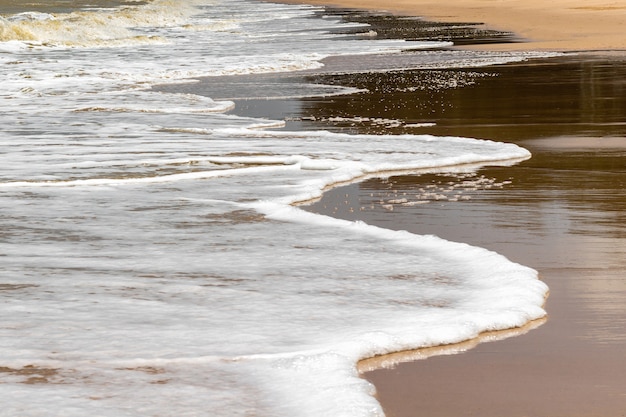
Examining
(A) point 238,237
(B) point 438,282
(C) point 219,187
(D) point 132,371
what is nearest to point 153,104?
(C) point 219,187

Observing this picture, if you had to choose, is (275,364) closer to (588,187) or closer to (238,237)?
(238,237)

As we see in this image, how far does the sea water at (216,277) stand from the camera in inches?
150

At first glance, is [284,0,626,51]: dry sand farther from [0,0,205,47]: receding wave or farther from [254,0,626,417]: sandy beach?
[0,0,205,47]: receding wave

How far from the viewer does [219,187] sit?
8.09m

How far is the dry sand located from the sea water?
47.4 ft

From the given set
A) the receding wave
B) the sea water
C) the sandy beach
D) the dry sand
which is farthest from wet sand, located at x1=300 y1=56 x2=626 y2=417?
the receding wave

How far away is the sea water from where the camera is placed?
3.82m

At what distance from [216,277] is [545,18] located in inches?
1293

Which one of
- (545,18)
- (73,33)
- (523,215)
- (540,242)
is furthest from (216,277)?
(73,33)

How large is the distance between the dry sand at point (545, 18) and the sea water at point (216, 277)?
47.4 feet

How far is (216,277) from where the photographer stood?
17.4 ft

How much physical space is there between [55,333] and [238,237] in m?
1.99

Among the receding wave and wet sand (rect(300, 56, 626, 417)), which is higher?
the receding wave

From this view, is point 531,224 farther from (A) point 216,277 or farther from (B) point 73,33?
(B) point 73,33
